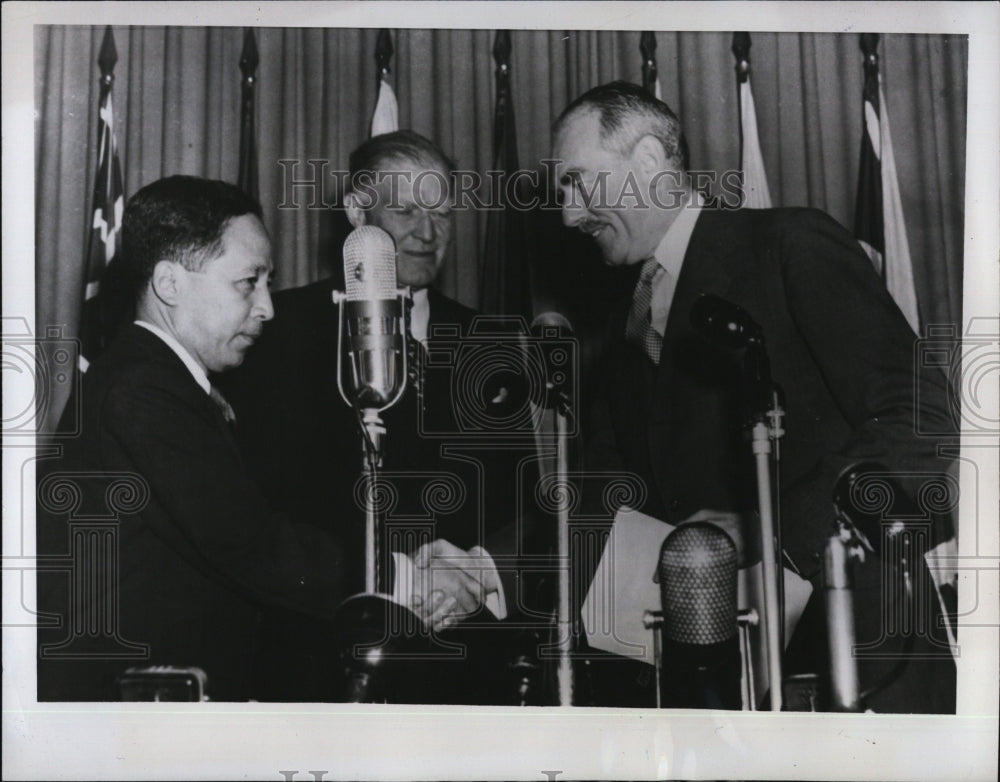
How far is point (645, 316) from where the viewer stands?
2.73m

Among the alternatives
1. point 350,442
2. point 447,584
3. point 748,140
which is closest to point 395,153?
point 350,442

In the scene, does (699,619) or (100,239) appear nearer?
(699,619)

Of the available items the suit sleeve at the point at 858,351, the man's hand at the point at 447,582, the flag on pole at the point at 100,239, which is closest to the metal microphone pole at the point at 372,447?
the man's hand at the point at 447,582

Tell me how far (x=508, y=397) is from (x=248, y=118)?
1056 millimetres

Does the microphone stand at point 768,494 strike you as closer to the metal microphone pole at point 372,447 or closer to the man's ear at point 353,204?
the metal microphone pole at point 372,447

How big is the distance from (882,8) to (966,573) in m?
1.57

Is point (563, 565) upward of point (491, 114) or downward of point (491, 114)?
downward

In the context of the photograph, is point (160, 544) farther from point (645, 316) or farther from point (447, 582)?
point (645, 316)

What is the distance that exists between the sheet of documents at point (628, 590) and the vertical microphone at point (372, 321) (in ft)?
2.39

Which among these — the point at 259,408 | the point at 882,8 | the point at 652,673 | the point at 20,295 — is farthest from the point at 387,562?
the point at 882,8

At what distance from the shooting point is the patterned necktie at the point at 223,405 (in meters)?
2.72

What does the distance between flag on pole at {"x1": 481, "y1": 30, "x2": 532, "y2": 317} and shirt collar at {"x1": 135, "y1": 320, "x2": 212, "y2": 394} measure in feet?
2.61

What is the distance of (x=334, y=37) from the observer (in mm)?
2742

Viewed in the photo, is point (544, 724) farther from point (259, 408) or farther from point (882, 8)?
point (882, 8)
